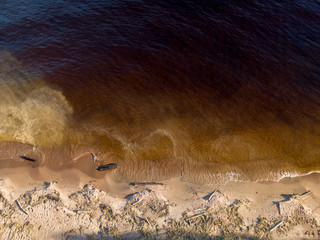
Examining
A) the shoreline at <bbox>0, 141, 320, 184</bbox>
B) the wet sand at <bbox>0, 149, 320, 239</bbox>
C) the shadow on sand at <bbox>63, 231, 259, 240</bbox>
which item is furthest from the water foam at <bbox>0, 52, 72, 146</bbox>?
the shadow on sand at <bbox>63, 231, 259, 240</bbox>

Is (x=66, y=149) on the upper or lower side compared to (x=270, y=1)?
lower

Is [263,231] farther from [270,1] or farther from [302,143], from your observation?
[270,1]

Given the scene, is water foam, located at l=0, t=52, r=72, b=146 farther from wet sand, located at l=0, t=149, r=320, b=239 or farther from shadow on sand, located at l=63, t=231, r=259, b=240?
shadow on sand, located at l=63, t=231, r=259, b=240

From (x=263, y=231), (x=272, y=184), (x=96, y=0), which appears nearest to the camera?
(x=263, y=231)

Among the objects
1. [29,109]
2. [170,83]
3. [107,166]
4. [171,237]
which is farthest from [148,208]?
[29,109]

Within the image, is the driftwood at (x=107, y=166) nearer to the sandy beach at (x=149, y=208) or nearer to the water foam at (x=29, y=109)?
the sandy beach at (x=149, y=208)

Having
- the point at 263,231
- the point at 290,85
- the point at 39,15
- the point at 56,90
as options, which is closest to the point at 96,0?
the point at 39,15
